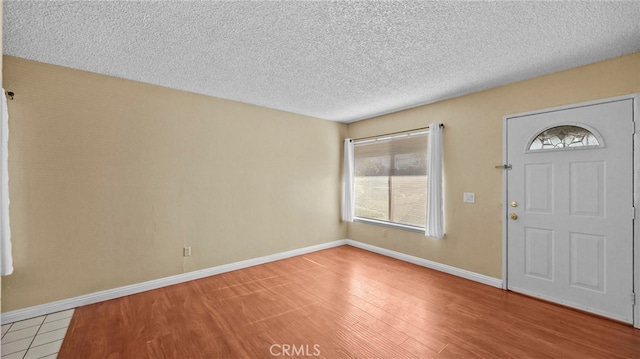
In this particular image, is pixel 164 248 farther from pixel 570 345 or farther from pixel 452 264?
pixel 570 345

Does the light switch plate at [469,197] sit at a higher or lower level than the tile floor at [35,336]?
higher

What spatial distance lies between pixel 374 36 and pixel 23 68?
11.4 feet

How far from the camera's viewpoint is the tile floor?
246 centimetres

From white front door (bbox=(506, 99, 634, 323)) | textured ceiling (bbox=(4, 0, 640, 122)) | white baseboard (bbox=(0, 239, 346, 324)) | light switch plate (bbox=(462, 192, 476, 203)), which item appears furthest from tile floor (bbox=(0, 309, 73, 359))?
white front door (bbox=(506, 99, 634, 323))

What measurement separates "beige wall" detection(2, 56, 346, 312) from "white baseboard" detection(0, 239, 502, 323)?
0.07m

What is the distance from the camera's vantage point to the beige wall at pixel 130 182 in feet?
9.90

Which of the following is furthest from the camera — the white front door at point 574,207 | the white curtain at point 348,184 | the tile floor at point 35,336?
the white curtain at point 348,184

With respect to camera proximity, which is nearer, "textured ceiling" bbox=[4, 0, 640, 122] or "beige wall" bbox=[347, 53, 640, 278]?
"textured ceiling" bbox=[4, 0, 640, 122]

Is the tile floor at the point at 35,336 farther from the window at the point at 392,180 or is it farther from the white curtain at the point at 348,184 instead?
the window at the point at 392,180

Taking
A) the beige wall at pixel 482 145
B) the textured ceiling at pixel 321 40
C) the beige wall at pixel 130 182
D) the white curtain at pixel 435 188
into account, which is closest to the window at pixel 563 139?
the beige wall at pixel 482 145

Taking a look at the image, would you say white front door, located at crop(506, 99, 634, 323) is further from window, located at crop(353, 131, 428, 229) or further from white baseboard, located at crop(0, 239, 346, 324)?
white baseboard, located at crop(0, 239, 346, 324)

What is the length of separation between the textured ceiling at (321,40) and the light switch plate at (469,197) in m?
1.41

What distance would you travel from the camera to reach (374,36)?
258cm

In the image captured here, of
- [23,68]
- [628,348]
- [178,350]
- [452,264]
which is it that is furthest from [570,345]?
[23,68]
